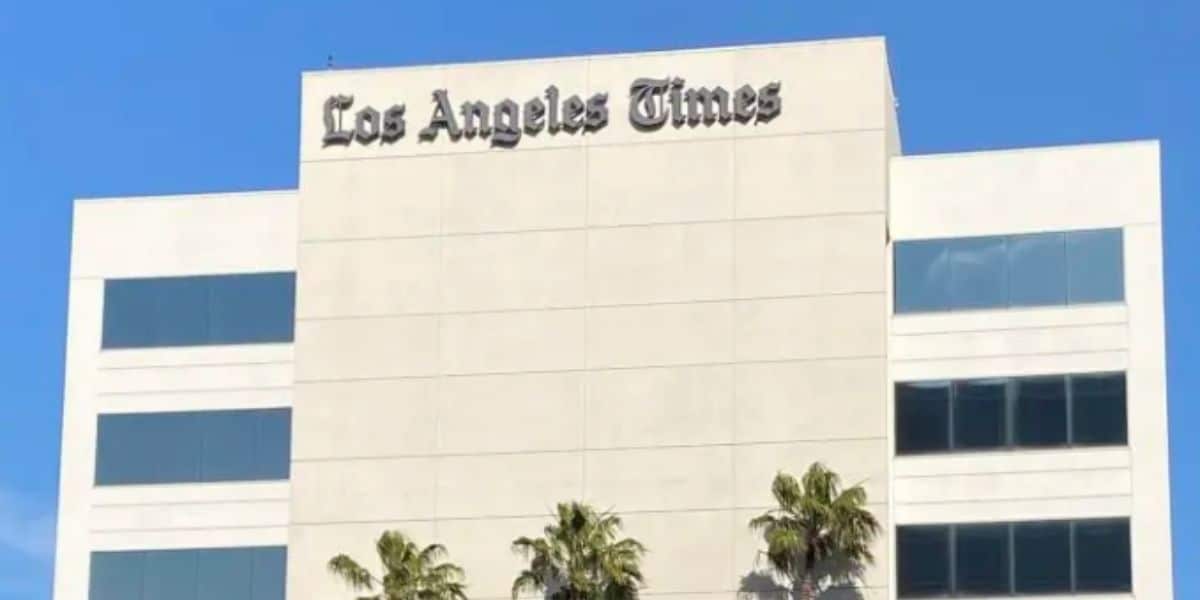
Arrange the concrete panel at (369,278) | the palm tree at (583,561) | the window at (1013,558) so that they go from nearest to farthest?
the palm tree at (583,561) → the window at (1013,558) → the concrete panel at (369,278)

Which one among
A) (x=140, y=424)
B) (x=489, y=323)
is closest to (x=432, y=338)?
(x=489, y=323)

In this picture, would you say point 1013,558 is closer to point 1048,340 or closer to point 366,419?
point 1048,340

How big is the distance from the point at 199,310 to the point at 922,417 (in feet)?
68.3

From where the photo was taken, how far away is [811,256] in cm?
7125

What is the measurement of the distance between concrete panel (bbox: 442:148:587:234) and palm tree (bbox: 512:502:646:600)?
27.5 ft

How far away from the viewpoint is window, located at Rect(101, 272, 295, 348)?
75938 mm

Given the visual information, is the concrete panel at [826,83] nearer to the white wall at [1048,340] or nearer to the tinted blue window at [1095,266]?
the white wall at [1048,340]

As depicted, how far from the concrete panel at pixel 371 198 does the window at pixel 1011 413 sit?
45.7 feet

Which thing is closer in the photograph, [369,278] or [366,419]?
[366,419]

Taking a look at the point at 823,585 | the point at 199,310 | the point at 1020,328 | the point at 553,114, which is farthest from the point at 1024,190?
the point at 199,310

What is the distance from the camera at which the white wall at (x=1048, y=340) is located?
69812mm

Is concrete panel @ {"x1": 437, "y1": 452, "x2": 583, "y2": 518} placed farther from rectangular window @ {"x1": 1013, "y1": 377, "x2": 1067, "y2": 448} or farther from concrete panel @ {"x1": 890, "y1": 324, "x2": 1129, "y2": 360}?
rectangular window @ {"x1": 1013, "y1": 377, "x2": 1067, "y2": 448}

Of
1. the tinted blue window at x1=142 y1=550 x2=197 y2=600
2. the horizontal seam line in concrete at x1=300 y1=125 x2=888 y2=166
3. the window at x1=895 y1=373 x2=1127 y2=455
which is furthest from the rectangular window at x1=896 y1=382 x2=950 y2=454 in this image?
the tinted blue window at x1=142 y1=550 x2=197 y2=600

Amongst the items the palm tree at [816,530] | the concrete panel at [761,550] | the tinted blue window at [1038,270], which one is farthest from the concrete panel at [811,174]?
the concrete panel at [761,550]
